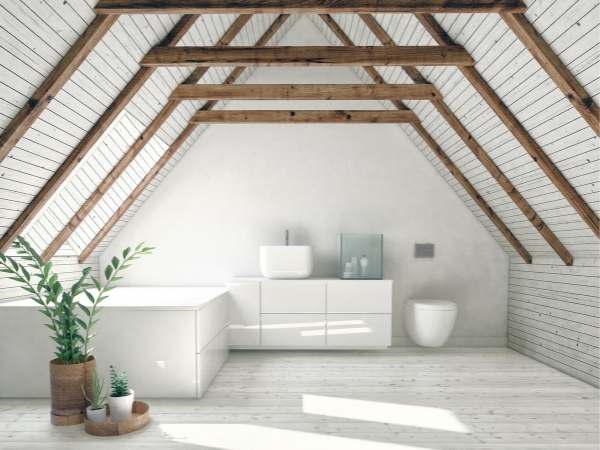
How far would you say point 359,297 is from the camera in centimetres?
416

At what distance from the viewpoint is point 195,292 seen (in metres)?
4.05

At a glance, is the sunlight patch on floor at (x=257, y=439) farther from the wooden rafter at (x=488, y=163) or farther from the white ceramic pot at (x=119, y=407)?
the wooden rafter at (x=488, y=163)

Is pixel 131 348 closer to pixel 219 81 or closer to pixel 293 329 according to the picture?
pixel 293 329

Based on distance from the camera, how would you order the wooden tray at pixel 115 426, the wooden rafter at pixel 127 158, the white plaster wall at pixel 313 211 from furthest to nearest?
the white plaster wall at pixel 313 211, the wooden rafter at pixel 127 158, the wooden tray at pixel 115 426

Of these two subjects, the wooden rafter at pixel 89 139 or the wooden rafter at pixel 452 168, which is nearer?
the wooden rafter at pixel 89 139

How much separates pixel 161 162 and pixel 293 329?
1.88 metres

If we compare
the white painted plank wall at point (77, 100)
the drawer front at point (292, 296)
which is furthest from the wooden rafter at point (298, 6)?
the drawer front at point (292, 296)

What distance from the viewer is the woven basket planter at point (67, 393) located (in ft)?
8.74

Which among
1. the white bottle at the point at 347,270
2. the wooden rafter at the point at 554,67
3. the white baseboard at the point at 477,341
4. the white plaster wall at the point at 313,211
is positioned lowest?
the white baseboard at the point at 477,341

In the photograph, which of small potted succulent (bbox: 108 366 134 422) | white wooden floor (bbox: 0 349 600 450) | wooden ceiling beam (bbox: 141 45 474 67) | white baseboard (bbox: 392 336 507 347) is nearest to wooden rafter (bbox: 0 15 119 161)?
wooden ceiling beam (bbox: 141 45 474 67)

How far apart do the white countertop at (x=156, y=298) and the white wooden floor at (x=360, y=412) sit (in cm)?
62

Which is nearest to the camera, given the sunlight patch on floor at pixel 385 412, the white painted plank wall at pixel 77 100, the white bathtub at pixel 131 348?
the white painted plank wall at pixel 77 100

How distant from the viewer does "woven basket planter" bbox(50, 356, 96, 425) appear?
8.74 ft

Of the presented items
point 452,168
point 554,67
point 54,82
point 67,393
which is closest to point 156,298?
point 67,393
